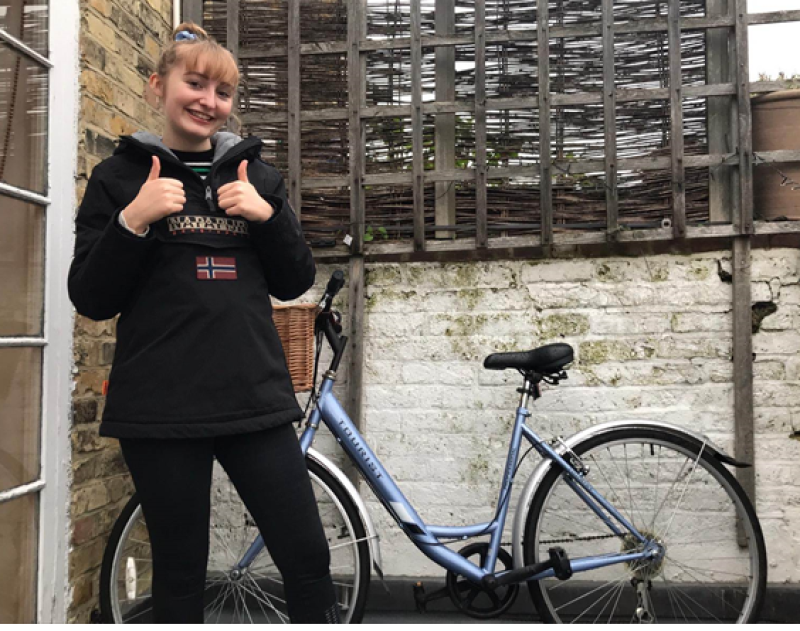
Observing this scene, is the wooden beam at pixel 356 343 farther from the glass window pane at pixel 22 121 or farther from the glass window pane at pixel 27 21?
the glass window pane at pixel 27 21

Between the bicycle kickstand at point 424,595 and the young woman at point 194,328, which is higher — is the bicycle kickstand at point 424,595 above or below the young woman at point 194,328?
below

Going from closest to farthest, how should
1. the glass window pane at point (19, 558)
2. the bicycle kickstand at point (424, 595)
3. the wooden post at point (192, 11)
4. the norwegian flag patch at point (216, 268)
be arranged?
the norwegian flag patch at point (216, 268) → the glass window pane at point (19, 558) → the bicycle kickstand at point (424, 595) → the wooden post at point (192, 11)

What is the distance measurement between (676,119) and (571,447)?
51.7 inches

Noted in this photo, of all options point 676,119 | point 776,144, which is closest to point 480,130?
point 676,119

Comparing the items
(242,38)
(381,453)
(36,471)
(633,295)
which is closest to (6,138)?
(36,471)

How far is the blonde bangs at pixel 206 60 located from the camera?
1392mm

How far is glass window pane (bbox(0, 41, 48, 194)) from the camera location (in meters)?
1.77

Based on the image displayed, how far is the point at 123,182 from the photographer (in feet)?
4.57

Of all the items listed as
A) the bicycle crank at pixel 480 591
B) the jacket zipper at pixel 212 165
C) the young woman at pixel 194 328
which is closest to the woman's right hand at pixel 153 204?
the young woman at pixel 194 328

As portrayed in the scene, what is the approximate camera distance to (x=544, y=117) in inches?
100

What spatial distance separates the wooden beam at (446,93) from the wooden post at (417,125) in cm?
8

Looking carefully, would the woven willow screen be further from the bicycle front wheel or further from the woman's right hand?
the woman's right hand

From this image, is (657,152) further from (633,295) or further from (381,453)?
(381,453)

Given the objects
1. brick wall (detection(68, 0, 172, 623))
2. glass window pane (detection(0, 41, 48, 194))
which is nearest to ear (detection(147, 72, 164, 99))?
glass window pane (detection(0, 41, 48, 194))
